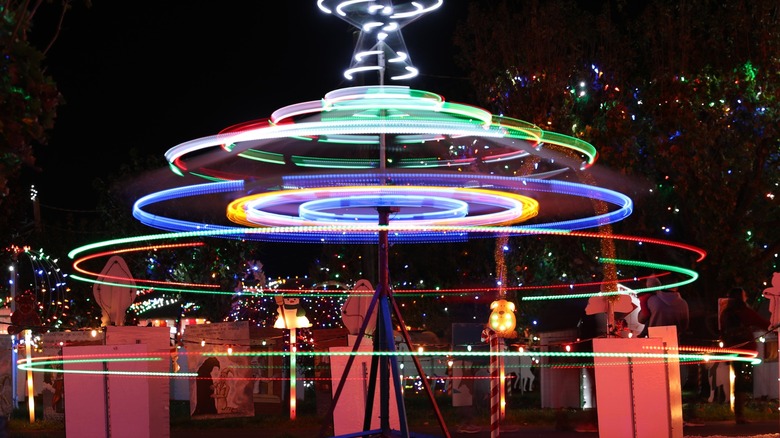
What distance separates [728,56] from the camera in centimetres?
2222

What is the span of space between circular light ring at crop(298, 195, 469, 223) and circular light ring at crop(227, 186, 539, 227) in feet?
0.06

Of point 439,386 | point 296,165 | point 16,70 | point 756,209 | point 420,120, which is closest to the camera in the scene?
point 16,70

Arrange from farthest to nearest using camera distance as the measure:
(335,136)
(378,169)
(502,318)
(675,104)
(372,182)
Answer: (675,104) < (502,318) < (335,136) < (372,182) < (378,169)

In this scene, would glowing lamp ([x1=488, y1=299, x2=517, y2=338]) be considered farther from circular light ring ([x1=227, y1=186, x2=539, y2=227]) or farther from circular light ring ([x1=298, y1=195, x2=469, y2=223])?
circular light ring ([x1=298, y1=195, x2=469, y2=223])

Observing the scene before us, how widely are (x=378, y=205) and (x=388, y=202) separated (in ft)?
0.41

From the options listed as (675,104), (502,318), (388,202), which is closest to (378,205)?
(388,202)

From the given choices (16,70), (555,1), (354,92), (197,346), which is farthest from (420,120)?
(555,1)

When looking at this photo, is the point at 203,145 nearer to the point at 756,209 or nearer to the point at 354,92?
the point at 354,92

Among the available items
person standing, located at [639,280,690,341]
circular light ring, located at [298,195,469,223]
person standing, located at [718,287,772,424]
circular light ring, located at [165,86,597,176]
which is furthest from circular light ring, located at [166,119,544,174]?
person standing, located at [718,287,772,424]

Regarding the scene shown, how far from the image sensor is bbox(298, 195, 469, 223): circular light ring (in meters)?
10.9

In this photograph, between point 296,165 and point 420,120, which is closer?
point 420,120

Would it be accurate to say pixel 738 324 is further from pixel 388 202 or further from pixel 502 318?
pixel 388 202

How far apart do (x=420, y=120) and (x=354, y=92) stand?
0.70 metres

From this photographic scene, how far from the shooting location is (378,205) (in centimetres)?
1097
